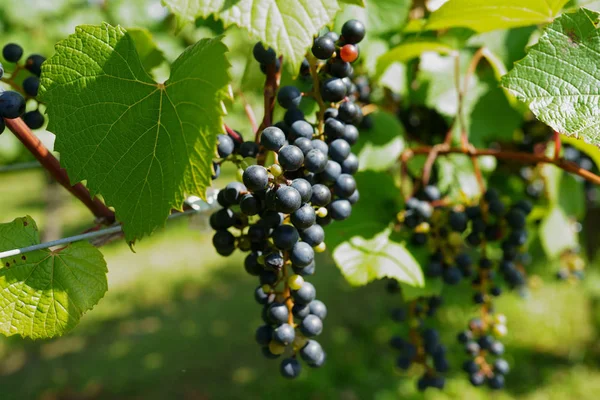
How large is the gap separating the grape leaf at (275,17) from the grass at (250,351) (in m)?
4.10

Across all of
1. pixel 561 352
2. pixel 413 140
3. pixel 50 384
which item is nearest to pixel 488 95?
pixel 413 140

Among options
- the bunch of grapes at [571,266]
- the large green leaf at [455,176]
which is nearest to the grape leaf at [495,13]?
the large green leaf at [455,176]

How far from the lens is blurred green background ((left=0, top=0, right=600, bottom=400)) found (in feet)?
14.6

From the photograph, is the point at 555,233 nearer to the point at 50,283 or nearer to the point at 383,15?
the point at 383,15

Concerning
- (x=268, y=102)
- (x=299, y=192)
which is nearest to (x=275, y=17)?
(x=268, y=102)

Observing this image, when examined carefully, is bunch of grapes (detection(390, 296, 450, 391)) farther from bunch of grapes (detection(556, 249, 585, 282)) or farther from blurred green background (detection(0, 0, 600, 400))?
blurred green background (detection(0, 0, 600, 400))

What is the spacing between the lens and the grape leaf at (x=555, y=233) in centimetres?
213

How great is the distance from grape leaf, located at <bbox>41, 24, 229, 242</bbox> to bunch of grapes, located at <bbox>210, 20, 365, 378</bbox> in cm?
16

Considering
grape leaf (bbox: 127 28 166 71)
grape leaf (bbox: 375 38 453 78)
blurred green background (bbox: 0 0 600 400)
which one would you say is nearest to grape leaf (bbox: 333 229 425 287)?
grape leaf (bbox: 375 38 453 78)

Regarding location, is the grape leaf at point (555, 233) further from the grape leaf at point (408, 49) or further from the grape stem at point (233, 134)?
the grape stem at point (233, 134)

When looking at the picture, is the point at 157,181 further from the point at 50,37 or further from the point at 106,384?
the point at 106,384

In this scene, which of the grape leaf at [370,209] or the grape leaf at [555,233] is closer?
the grape leaf at [370,209]

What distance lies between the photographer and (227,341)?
585cm

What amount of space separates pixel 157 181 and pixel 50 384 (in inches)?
208
